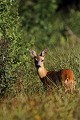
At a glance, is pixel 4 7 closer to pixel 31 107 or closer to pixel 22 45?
pixel 22 45

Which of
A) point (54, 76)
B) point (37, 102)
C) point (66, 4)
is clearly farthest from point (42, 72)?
point (66, 4)

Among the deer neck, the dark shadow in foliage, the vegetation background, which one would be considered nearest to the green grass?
the vegetation background

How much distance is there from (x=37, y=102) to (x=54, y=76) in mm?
2026

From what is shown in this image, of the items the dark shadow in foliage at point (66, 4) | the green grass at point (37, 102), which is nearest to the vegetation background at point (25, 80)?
the green grass at point (37, 102)

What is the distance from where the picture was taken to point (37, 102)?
8.30 metres

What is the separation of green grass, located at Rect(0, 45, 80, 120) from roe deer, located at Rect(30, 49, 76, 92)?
0.35 ft

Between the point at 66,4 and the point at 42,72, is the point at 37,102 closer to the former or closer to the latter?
the point at 42,72

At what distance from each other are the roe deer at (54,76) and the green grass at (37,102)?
0.11 meters

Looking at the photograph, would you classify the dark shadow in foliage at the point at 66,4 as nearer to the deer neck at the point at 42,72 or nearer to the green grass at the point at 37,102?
the deer neck at the point at 42,72

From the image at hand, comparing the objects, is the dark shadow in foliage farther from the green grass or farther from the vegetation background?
the green grass

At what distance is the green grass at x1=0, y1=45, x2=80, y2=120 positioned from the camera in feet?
25.3

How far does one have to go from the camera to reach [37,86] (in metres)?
10.1

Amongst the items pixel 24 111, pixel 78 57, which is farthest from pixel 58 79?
pixel 24 111

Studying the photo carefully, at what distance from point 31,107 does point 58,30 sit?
13210mm
